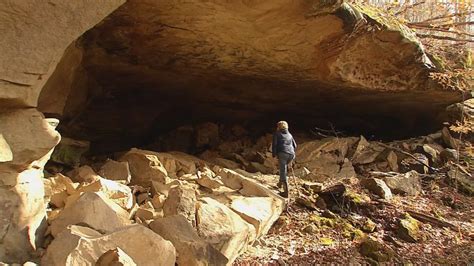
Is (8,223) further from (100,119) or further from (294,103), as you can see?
(294,103)

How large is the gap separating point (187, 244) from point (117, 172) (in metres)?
2.62

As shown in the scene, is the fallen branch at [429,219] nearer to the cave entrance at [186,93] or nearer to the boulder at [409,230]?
the boulder at [409,230]

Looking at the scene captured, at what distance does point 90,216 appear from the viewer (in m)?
3.78

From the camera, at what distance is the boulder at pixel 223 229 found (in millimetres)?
4387

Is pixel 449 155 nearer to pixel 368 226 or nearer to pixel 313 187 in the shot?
pixel 313 187

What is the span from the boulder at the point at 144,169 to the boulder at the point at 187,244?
1866 millimetres

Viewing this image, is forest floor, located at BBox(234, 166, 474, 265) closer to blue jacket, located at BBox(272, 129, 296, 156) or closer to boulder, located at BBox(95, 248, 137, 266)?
blue jacket, located at BBox(272, 129, 296, 156)

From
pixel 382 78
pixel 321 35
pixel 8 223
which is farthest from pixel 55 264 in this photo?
pixel 382 78

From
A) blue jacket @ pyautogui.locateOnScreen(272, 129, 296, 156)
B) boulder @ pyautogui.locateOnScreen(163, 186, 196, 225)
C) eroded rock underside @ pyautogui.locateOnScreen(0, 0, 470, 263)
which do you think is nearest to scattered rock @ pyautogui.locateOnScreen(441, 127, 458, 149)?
eroded rock underside @ pyautogui.locateOnScreen(0, 0, 470, 263)

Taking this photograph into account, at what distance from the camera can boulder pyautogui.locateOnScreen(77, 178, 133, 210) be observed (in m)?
4.63

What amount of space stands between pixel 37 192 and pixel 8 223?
0.50m

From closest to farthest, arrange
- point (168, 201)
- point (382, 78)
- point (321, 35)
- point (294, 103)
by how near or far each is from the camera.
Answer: point (168, 201) → point (321, 35) → point (382, 78) → point (294, 103)

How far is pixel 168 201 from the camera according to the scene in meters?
4.68

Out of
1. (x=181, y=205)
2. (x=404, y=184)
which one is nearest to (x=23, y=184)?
(x=181, y=205)
